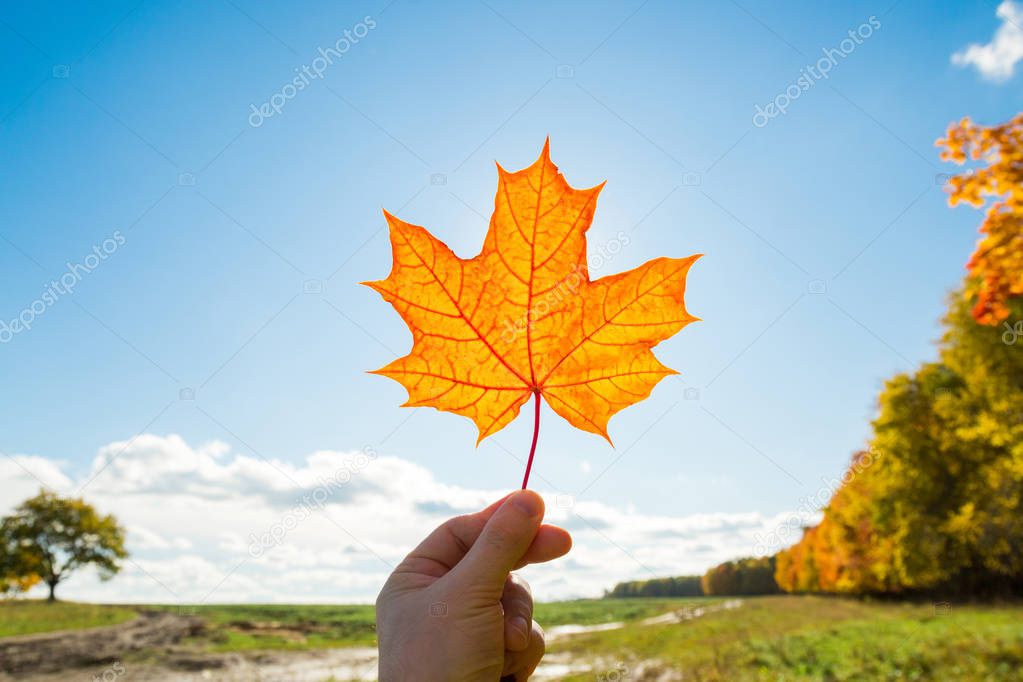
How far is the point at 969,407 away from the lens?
78.4ft

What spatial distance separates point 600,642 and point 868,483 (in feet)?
57.8

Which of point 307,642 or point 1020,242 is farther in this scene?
point 307,642

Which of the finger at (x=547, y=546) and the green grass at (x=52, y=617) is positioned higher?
the finger at (x=547, y=546)

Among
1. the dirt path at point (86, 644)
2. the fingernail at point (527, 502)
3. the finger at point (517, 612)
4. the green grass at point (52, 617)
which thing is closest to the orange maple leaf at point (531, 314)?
the fingernail at point (527, 502)

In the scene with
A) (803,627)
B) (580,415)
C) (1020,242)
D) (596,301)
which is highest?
(1020,242)

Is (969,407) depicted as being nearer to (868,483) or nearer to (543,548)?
(868,483)

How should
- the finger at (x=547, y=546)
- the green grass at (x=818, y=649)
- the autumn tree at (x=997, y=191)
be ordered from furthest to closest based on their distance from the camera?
the green grass at (x=818, y=649) < the autumn tree at (x=997, y=191) < the finger at (x=547, y=546)

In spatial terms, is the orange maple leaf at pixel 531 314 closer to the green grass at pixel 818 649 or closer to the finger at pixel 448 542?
the finger at pixel 448 542

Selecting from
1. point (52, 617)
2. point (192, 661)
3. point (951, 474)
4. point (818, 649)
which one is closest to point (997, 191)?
point (818, 649)

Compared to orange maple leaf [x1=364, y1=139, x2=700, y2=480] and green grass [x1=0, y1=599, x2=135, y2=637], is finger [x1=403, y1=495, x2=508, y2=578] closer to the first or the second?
orange maple leaf [x1=364, y1=139, x2=700, y2=480]

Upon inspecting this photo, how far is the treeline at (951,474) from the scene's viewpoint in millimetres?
22141

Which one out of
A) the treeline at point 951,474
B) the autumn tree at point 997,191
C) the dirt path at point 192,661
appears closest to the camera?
the autumn tree at point 997,191

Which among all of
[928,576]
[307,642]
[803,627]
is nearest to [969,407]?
[928,576]

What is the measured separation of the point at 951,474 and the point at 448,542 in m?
32.6
